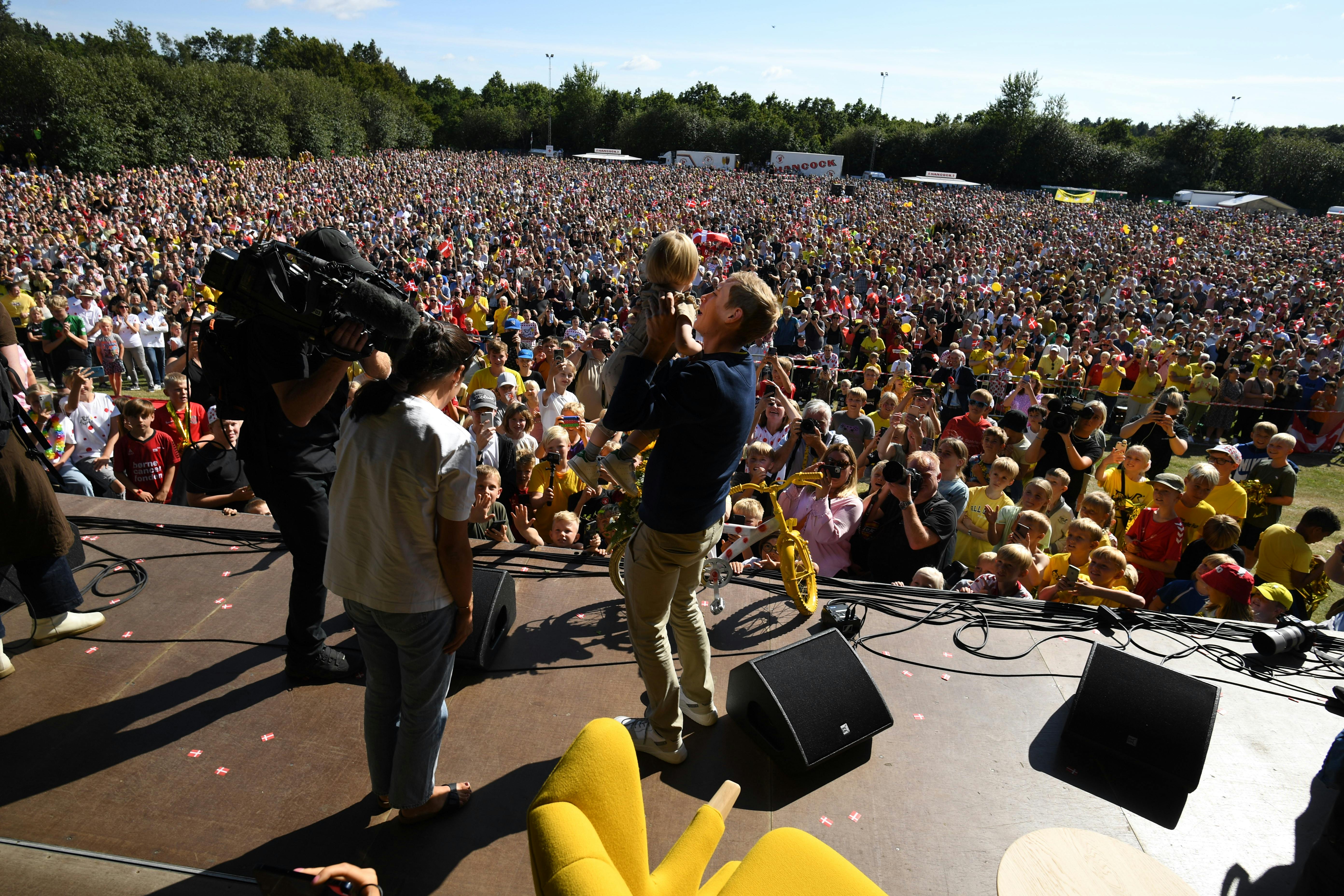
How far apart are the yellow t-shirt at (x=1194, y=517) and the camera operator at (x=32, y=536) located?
22.4 ft

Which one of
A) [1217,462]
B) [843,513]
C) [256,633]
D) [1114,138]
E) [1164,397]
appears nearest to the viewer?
[256,633]

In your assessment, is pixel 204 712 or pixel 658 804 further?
pixel 204 712

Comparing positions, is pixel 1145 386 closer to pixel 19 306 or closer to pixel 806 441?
pixel 806 441

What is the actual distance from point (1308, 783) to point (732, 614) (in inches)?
101

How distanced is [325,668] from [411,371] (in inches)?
70.0

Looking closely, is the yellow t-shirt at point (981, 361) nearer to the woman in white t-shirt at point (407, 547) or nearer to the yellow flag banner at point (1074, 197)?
the woman in white t-shirt at point (407, 547)

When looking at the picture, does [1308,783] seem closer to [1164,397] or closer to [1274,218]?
[1164,397]

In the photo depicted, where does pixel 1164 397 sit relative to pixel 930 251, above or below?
below


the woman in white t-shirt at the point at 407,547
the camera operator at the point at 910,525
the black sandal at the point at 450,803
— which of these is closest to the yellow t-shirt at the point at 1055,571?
the camera operator at the point at 910,525

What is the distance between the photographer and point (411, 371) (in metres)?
2.05

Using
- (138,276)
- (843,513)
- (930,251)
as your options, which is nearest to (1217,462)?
(843,513)

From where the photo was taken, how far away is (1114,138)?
7144cm

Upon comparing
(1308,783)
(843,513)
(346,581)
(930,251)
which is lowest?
(1308,783)

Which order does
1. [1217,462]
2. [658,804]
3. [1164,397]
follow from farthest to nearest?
1. [1164,397]
2. [1217,462]
3. [658,804]
